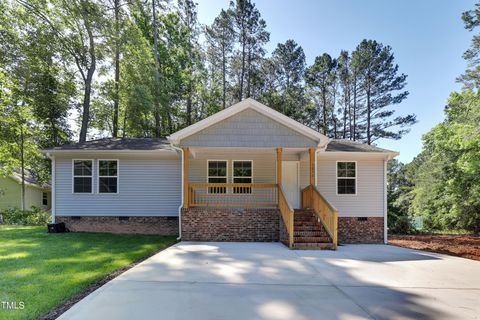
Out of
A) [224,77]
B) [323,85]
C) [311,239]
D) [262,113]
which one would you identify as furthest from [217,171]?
[323,85]

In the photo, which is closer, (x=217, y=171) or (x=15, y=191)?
(x=217, y=171)

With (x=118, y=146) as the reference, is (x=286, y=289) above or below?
below

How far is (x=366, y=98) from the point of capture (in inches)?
1011

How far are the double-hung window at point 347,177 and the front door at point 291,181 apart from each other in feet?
5.69

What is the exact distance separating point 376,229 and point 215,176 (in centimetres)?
703

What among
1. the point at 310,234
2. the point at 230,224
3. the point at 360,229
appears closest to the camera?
the point at 310,234

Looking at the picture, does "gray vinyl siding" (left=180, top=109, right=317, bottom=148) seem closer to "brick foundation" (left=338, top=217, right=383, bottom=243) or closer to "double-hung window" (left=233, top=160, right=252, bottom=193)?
"double-hung window" (left=233, top=160, right=252, bottom=193)

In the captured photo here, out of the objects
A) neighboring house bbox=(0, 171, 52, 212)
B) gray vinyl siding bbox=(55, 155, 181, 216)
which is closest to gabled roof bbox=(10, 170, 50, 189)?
neighboring house bbox=(0, 171, 52, 212)

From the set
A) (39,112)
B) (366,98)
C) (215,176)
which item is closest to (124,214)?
(215,176)

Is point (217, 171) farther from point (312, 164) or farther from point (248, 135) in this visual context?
point (312, 164)

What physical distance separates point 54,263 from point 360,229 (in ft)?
34.3

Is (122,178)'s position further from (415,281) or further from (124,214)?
(415,281)

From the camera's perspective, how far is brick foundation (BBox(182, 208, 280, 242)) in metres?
9.92

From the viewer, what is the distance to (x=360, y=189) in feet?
37.7
